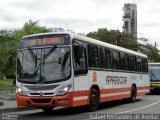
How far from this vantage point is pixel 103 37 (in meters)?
83.9

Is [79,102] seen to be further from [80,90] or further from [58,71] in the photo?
[58,71]

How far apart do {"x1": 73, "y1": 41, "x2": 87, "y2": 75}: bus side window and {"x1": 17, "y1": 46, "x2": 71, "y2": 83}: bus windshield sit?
14.5 inches

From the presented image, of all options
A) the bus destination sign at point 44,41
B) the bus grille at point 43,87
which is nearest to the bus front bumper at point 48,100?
the bus grille at point 43,87

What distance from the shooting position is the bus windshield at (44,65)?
52.2ft

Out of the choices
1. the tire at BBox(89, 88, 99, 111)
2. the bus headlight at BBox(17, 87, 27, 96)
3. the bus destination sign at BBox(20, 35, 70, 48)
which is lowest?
the tire at BBox(89, 88, 99, 111)

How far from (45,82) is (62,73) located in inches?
29.4

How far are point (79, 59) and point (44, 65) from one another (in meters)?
1.51

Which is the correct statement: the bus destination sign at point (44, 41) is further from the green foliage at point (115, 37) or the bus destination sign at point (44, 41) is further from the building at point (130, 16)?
the building at point (130, 16)

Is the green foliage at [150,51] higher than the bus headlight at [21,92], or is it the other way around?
the green foliage at [150,51]

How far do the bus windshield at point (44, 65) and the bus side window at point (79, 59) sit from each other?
0.37 metres

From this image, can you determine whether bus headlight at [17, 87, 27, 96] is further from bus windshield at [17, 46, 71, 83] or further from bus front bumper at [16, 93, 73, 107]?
bus windshield at [17, 46, 71, 83]

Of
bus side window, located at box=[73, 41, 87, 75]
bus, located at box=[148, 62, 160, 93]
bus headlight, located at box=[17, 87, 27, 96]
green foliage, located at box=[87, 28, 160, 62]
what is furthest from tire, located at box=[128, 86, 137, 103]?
green foliage, located at box=[87, 28, 160, 62]

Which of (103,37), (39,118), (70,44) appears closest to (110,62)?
(70,44)

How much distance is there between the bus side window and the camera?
16.4 metres
